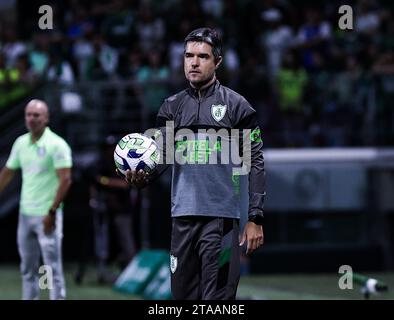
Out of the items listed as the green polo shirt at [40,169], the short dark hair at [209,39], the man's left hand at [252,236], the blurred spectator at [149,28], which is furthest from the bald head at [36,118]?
the blurred spectator at [149,28]

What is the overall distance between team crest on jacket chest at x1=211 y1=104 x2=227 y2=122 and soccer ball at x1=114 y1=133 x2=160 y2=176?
0.52 metres

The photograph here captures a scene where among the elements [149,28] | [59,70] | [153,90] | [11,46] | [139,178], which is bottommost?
[139,178]

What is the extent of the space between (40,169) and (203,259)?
4803mm

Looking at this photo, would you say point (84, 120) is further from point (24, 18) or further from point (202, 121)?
point (202, 121)

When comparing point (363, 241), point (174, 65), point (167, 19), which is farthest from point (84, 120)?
point (363, 241)

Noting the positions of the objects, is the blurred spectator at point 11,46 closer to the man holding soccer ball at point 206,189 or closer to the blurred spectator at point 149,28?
the blurred spectator at point 149,28

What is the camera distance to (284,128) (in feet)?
66.3

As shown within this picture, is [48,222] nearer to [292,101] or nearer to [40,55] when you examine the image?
[292,101]

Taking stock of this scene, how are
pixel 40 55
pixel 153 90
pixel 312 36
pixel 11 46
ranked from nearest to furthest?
pixel 153 90, pixel 40 55, pixel 312 36, pixel 11 46

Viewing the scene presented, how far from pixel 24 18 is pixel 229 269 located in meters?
16.9

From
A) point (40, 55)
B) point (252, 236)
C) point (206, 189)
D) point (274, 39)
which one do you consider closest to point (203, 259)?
point (252, 236)

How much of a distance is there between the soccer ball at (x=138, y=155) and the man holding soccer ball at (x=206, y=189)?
61mm

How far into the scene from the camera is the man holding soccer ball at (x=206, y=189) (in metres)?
8.29
